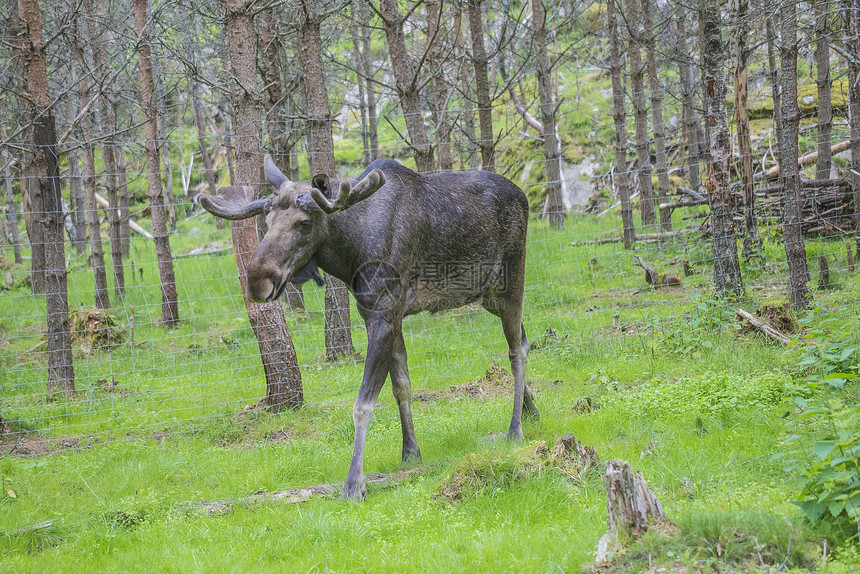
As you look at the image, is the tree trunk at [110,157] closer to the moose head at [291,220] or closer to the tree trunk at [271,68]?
the tree trunk at [271,68]

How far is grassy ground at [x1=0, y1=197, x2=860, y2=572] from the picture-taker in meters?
3.72

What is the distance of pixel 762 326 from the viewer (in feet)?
25.3

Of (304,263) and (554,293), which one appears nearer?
(304,263)

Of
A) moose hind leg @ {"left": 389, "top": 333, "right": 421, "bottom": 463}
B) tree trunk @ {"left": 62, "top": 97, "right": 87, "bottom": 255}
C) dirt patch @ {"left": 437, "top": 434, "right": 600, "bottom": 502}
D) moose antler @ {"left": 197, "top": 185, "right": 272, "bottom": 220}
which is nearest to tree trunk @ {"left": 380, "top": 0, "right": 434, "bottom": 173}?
moose antler @ {"left": 197, "top": 185, "right": 272, "bottom": 220}

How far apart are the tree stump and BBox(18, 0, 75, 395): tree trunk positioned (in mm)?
6771

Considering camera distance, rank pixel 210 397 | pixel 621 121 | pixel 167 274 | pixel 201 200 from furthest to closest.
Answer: pixel 621 121 → pixel 167 274 → pixel 210 397 → pixel 201 200

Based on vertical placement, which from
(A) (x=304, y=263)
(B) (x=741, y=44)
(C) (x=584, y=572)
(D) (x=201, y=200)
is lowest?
(C) (x=584, y=572)

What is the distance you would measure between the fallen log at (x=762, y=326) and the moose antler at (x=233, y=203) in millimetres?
5432

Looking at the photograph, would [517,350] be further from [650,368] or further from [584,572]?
[584,572]

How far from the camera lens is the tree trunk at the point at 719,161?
866 centimetres

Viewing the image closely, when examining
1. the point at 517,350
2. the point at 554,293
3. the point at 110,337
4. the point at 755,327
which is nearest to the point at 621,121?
the point at 554,293

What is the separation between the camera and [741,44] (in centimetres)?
958

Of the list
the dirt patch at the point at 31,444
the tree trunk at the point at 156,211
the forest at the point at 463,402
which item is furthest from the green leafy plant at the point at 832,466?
the tree trunk at the point at 156,211

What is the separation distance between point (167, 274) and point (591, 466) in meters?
10.6
